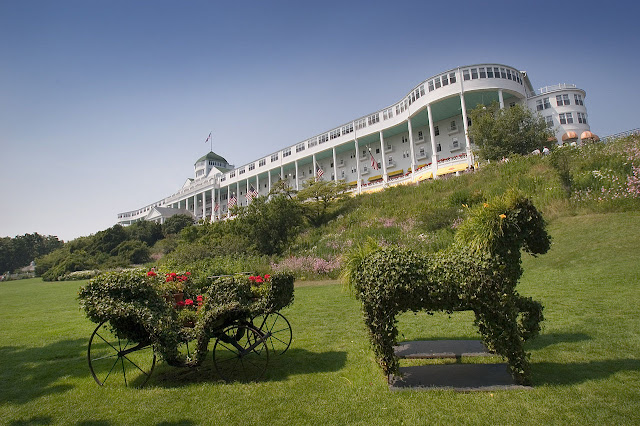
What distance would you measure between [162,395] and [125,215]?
323 feet

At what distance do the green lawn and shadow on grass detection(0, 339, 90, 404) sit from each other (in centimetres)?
3

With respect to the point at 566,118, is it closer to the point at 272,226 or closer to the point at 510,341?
the point at 272,226

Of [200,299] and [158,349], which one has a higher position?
[200,299]

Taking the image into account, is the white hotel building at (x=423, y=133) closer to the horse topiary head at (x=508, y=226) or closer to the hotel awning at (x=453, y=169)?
Result: the hotel awning at (x=453, y=169)

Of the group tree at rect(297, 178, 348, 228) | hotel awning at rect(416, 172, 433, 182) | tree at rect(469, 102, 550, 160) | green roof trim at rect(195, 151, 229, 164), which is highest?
green roof trim at rect(195, 151, 229, 164)

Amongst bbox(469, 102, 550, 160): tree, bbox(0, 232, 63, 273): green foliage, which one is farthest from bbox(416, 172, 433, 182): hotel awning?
bbox(0, 232, 63, 273): green foliage

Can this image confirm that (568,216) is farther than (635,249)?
Yes

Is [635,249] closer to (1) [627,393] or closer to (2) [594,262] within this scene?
(2) [594,262]

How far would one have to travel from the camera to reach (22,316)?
12.7 m

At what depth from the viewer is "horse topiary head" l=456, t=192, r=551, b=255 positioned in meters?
4.52

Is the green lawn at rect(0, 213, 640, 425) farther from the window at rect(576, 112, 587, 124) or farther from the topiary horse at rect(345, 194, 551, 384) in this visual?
the window at rect(576, 112, 587, 124)

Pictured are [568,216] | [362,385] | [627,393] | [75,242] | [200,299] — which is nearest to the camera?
[627,393]

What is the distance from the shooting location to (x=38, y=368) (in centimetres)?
632

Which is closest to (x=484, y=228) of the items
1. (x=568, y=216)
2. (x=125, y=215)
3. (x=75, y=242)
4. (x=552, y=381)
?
(x=552, y=381)
